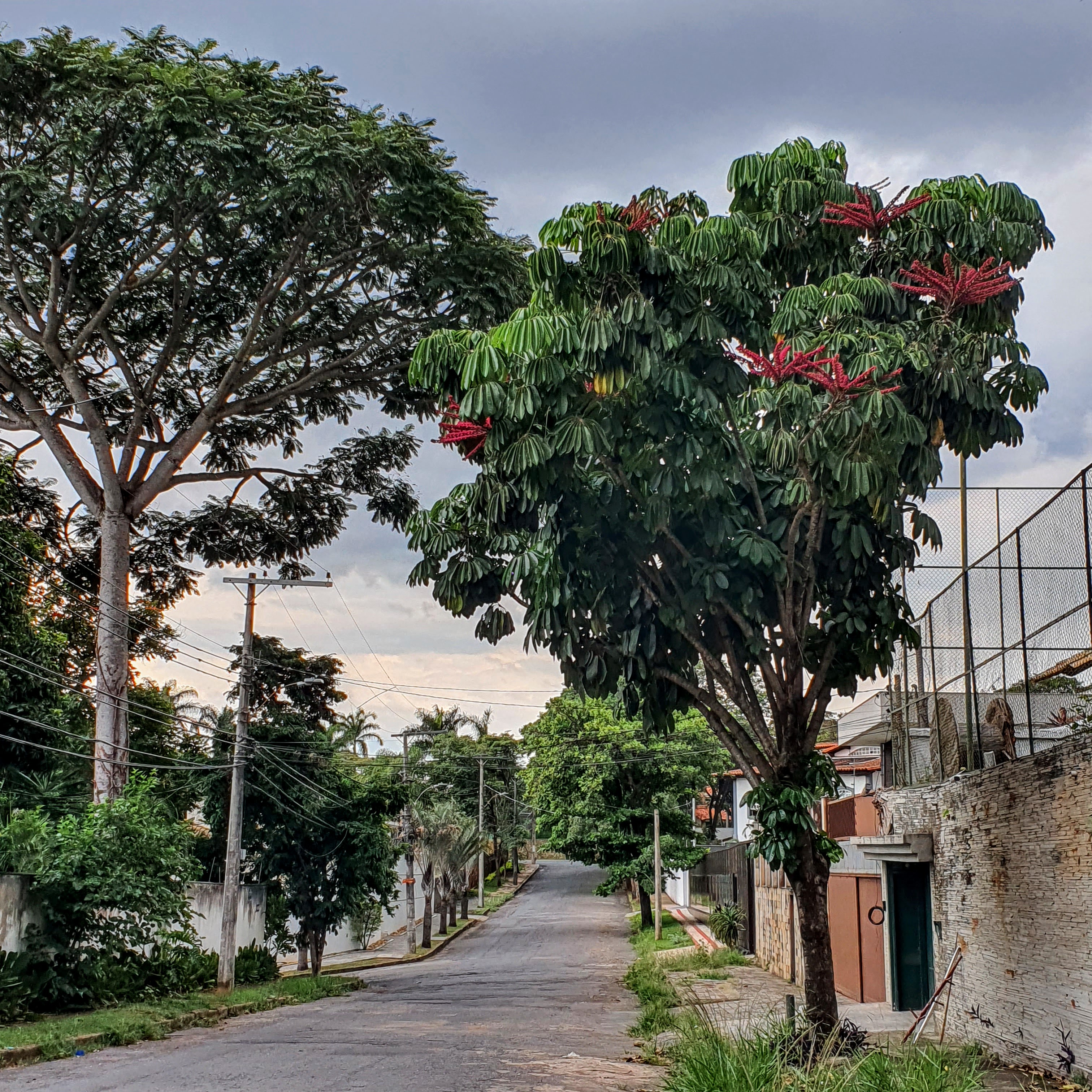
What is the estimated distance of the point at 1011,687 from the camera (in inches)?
509

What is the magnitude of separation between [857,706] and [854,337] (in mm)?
16242

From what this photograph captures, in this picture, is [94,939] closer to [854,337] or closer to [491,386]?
[491,386]

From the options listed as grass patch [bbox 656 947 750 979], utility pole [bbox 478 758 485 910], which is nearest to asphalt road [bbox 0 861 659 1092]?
grass patch [bbox 656 947 750 979]

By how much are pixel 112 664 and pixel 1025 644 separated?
1722 centimetres

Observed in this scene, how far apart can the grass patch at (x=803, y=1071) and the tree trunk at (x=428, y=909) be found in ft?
112

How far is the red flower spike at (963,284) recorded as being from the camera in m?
9.74

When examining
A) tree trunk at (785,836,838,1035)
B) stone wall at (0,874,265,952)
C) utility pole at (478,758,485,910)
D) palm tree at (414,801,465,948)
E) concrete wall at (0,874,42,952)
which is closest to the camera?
tree trunk at (785,836,838,1035)

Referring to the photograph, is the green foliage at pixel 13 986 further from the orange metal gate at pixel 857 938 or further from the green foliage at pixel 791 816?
the orange metal gate at pixel 857 938

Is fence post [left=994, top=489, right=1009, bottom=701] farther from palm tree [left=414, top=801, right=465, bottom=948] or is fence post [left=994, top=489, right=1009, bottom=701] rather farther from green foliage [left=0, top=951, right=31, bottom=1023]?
palm tree [left=414, top=801, right=465, bottom=948]

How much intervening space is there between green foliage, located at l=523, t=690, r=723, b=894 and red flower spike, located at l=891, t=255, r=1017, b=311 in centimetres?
3086

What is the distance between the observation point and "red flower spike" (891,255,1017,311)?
974cm

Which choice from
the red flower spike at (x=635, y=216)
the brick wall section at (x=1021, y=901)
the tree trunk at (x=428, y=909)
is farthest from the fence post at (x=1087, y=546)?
the tree trunk at (x=428, y=909)

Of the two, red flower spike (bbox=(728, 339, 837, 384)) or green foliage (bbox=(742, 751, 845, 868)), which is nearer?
red flower spike (bbox=(728, 339, 837, 384))

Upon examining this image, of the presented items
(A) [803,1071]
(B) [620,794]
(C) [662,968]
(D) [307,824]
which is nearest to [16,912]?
(D) [307,824]
